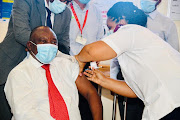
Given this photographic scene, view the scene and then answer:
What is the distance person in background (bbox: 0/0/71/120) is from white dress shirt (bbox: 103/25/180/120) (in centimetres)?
91

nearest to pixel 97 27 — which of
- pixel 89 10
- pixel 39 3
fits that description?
pixel 89 10

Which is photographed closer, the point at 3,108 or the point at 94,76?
the point at 94,76

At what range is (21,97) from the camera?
141cm

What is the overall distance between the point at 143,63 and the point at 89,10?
5.44 feet

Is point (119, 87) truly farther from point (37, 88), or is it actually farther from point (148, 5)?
point (148, 5)

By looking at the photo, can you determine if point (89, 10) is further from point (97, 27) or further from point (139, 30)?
point (139, 30)

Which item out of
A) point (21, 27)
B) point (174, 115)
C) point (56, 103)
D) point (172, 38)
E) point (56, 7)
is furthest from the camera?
point (172, 38)

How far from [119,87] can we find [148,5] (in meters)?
1.64

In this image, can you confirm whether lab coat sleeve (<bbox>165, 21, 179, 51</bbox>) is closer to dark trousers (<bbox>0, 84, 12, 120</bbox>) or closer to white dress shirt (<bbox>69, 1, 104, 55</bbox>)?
white dress shirt (<bbox>69, 1, 104, 55</bbox>)

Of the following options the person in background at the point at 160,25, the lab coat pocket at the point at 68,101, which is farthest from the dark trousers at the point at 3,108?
the person in background at the point at 160,25

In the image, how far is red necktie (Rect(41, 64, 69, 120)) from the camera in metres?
1.48

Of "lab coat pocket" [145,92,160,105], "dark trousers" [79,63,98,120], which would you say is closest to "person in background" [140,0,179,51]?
"dark trousers" [79,63,98,120]

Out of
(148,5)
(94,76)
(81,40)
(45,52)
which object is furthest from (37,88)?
(148,5)

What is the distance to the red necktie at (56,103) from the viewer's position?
1479mm
